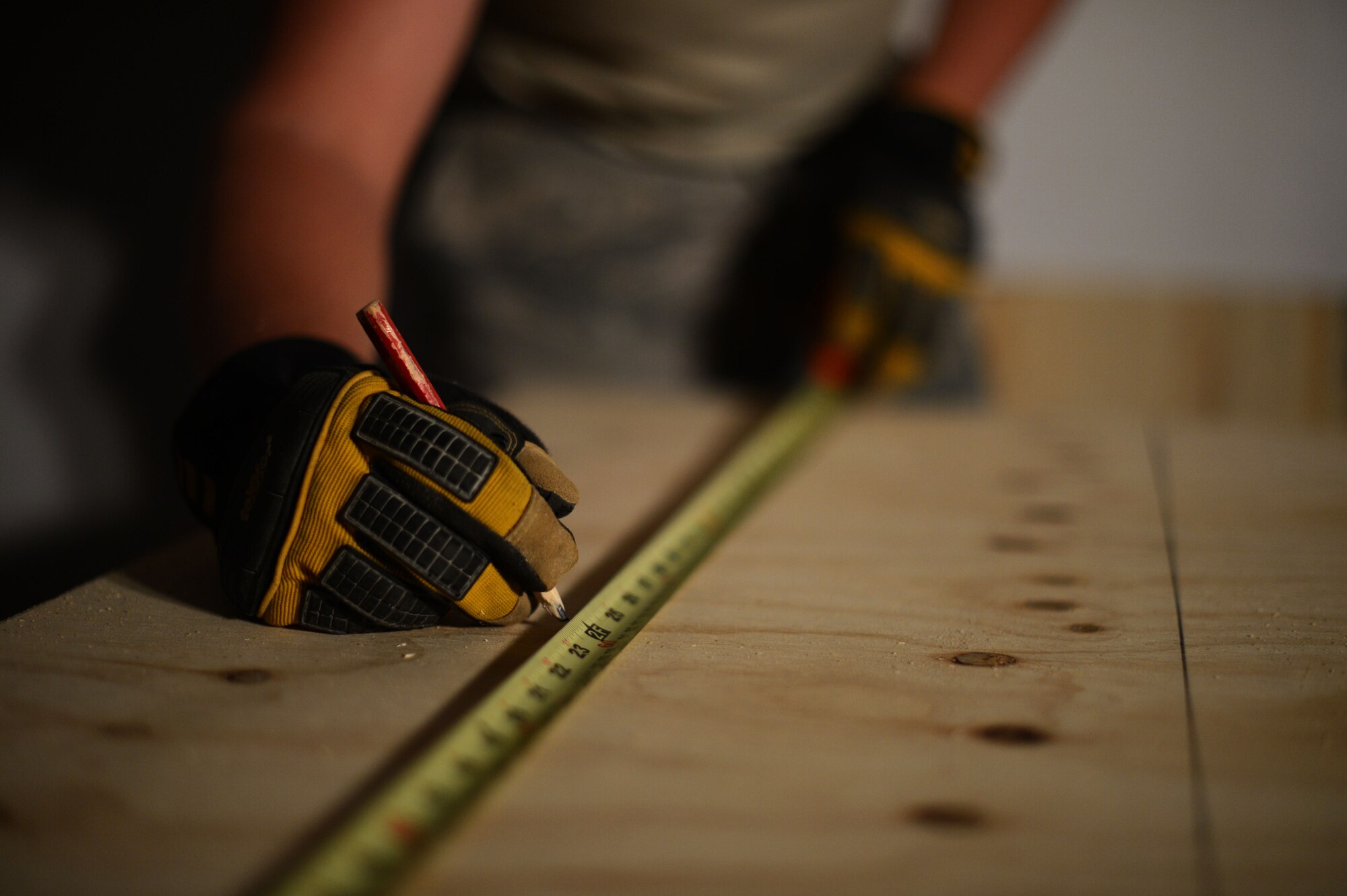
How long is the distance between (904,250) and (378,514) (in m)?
1.22

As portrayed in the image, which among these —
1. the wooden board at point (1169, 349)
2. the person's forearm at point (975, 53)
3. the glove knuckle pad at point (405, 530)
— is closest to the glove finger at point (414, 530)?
the glove knuckle pad at point (405, 530)

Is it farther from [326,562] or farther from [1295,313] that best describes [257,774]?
[1295,313]

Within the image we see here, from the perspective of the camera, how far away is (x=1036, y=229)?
3.17 meters

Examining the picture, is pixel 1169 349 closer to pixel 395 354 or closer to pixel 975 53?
pixel 975 53

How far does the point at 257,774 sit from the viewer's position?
0.63m

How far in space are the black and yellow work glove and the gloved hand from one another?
1.06 metres

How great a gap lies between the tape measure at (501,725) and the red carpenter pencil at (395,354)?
232 millimetres

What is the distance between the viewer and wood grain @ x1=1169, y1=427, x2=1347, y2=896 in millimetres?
582

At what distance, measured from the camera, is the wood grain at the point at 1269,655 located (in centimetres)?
58

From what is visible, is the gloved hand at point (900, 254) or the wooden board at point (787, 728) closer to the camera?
the wooden board at point (787, 728)

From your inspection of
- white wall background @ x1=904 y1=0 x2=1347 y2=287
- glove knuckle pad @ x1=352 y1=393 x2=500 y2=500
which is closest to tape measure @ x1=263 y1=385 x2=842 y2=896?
glove knuckle pad @ x1=352 y1=393 x2=500 y2=500

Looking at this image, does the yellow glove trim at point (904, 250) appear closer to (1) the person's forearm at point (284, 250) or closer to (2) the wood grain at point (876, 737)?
(2) the wood grain at point (876, 737)

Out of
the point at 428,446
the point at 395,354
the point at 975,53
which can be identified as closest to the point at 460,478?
the point at 428,446

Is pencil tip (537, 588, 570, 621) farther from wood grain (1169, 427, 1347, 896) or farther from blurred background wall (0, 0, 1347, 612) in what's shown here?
blurred background wall (0, 0, 1347, 612)
